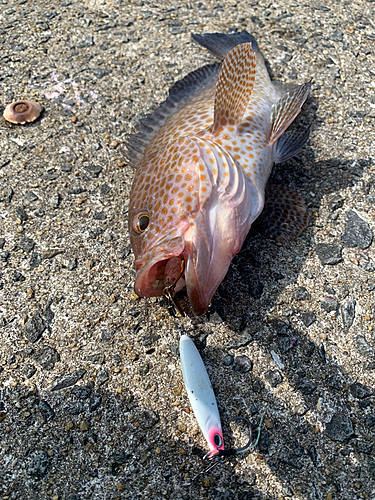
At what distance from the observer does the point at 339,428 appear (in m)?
2.75

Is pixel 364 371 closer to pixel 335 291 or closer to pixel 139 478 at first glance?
pixel 335 291

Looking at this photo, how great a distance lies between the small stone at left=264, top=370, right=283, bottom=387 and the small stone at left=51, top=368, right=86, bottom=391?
1260 mm

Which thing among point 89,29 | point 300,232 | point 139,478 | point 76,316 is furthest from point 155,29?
point 139,478

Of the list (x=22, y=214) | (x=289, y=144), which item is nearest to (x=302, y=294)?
(x=289, y=144)

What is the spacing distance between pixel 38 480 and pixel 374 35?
19.4ft

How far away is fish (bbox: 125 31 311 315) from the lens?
2768mm

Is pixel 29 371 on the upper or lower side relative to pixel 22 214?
lower

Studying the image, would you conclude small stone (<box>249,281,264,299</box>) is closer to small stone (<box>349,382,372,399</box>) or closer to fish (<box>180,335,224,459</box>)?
A: fish (<box>180,335,224,459</box>)

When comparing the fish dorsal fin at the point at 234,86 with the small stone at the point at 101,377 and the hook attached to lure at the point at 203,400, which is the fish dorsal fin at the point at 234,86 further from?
the small stone at the point at 101,377

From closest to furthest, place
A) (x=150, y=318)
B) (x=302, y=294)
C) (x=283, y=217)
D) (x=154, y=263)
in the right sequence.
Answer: (x=154, y=263), (x=150, y=318), (x=302, y=294), (x=283, y=217)

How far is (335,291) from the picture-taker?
3.36m

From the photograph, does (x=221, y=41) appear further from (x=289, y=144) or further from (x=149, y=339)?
(x=149, y=339)

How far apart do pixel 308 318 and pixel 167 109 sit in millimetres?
2299

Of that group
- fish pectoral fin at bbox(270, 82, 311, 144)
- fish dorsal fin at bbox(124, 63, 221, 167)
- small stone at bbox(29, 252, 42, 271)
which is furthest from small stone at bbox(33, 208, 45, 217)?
fish pectoral fin at bbox(270, 82, 311, 144)
